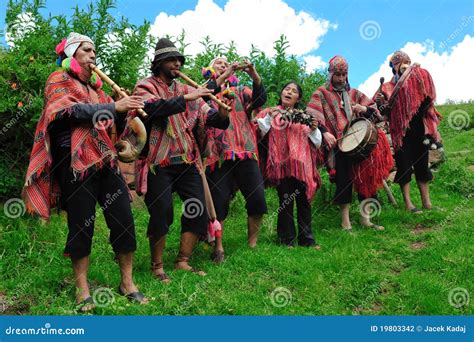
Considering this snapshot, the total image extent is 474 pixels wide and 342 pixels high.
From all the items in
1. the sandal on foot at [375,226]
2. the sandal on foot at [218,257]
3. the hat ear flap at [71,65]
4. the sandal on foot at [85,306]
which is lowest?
the sandal on foot at [85,306]

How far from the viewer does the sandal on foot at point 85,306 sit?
3863mm

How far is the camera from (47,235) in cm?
549

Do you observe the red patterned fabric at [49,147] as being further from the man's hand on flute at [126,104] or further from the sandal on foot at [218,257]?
the sandal on foot at [218,257]

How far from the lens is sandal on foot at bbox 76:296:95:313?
3863 mm

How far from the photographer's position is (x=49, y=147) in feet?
12.9

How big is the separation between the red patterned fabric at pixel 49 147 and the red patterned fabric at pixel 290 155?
2.23m

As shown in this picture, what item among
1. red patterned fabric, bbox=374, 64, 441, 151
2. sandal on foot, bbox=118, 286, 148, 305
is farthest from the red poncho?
sandal on foot, bbox=118, 286, 148, 305

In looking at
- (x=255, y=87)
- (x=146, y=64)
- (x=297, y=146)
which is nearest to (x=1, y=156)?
(x=146, y=64)

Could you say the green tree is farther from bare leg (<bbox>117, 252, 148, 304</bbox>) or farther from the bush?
bare leg (<bbox>117, 252, 148, 304</bbox>)

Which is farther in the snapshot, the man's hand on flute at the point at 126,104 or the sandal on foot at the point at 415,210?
the sandal on foot at the point at 415,210

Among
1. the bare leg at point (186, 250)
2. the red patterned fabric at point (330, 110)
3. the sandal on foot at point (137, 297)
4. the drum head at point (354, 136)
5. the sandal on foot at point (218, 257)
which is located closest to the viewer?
the sandal on foot at point (137, 297)

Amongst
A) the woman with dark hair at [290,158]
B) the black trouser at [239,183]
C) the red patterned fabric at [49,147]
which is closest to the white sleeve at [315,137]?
the woman with dark hair at [290,158]

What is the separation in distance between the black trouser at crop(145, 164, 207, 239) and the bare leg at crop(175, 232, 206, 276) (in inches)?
2.3

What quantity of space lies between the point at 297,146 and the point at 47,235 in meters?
2.83
